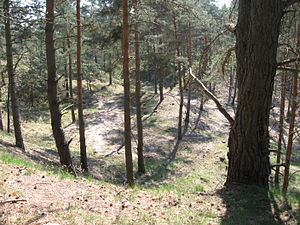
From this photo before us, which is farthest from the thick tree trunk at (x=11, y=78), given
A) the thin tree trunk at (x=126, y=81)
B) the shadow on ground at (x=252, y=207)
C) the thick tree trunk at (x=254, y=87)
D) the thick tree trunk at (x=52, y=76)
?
the thick tree trunk at (x=254, y=87)

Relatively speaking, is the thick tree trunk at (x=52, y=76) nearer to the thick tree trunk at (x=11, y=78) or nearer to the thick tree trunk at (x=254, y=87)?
the thick tree trunk at (x=11, y=78)

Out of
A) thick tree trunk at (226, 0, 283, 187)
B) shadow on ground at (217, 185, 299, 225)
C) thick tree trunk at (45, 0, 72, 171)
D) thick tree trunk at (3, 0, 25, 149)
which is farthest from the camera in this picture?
thick tree trunk at (3, 0, 25, 149)

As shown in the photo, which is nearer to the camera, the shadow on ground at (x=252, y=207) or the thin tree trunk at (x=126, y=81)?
the shadow on ground at (x=252, y=207)

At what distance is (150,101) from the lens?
31.7 meters

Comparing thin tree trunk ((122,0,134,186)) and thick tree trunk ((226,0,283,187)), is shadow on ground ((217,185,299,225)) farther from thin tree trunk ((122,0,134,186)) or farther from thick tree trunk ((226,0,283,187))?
thin tree trunk ((122,0,134,186))

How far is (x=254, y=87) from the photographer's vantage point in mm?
5410

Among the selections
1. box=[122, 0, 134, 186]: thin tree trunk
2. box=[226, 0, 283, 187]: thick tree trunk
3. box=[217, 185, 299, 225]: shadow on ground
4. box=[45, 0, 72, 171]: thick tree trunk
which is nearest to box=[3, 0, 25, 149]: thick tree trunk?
box=[45, 0, 72, 171]: thick tree trunk

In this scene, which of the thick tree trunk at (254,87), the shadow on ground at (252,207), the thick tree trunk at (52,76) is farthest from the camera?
the thick tree trunk at (52,76)

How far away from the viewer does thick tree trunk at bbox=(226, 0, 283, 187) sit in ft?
17.0

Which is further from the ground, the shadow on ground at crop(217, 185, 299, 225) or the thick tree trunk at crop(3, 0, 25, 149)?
the thick tree trunk at crop(3, 0, 25, 149)

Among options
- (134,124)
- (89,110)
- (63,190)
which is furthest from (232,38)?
(63,190)

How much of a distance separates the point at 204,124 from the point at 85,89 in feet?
59.6

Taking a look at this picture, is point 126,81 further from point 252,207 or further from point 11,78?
point 11,78

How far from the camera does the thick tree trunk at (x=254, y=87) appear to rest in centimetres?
519
